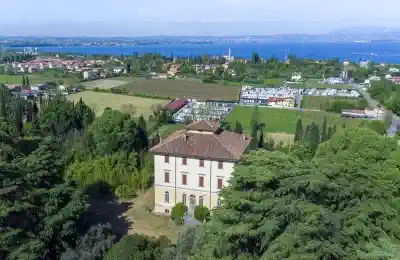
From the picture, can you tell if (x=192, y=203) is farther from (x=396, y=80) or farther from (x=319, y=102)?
(x=396, y=80)

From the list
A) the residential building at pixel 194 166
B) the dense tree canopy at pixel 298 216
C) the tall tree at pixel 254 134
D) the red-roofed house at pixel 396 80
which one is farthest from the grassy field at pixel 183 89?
the dense tree canopy at pixel 298 216

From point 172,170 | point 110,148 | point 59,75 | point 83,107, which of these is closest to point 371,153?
point 172,170

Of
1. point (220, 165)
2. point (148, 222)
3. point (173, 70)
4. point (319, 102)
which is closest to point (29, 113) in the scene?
point (148, 222)

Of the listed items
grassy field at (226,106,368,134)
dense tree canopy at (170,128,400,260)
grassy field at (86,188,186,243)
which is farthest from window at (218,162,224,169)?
grassy field at (226,106,368,134)

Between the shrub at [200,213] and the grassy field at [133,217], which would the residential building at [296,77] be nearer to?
the grassy field at [133,217]

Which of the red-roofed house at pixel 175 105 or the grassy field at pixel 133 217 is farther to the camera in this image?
the red-roofed house at pixel 175 105

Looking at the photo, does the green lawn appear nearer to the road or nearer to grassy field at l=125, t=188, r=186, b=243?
the road
